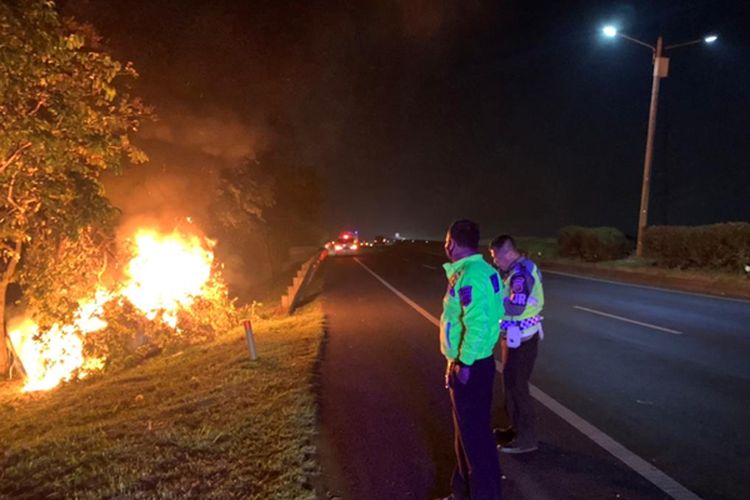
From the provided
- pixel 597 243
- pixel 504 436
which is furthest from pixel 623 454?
pixel 597 243

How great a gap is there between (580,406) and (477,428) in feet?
9.50

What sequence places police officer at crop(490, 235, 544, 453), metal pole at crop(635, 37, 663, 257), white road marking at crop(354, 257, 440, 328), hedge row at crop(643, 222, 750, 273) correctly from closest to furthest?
police officer at crop(490, 235, 544, 453), white road marking at crop(354, 257, 440, 328), hedge row at crop(643, 222, 750, 273), metal pole at crop(635, 37, 663, 257)

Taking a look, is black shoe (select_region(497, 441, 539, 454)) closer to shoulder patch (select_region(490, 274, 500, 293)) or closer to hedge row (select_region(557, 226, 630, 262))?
shoulder patch (select_region(490, 274, 500, 293))

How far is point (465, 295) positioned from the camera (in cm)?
332

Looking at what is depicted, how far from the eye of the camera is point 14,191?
29.7 ft

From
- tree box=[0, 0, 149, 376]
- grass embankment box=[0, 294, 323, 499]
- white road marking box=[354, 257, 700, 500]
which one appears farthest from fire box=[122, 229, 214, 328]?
white road marking box=[354, 257, 700, 500]

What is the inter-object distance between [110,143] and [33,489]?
5.92 m

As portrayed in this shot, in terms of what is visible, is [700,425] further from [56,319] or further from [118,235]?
[118,235]

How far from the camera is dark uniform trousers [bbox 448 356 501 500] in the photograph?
11.3ft

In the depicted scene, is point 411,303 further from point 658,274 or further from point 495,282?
point 495,282

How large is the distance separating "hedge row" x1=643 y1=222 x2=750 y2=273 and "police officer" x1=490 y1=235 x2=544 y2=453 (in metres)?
15.3

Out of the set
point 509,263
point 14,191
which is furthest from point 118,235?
point 509,263

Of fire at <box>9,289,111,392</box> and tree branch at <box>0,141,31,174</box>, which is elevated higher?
tree branch at <box>0,141,31,174</box>

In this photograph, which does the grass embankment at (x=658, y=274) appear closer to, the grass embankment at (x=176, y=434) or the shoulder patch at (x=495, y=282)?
the grass embankment at (x=176, y=434)
